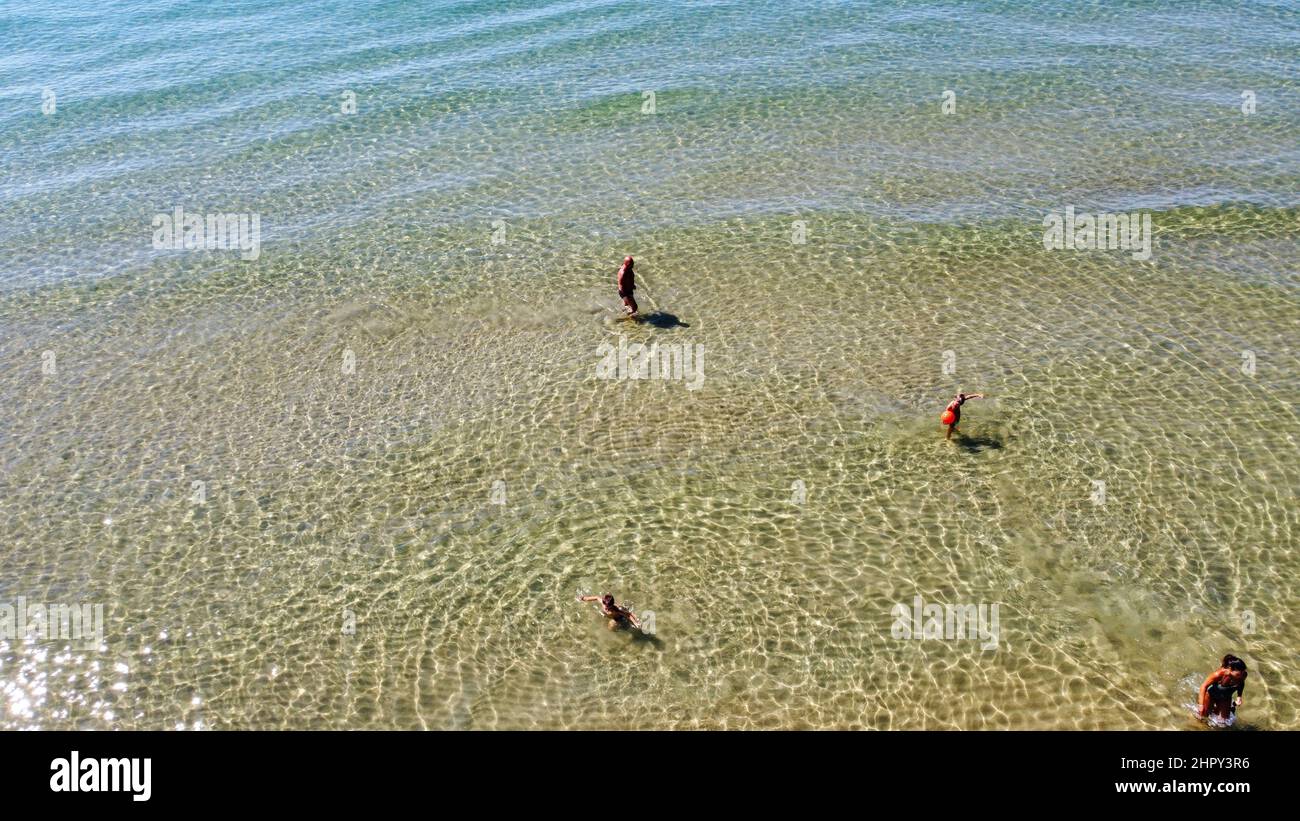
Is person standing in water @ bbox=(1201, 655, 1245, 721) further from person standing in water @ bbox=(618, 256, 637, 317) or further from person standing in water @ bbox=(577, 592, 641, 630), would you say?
person standing in water @ bbox=(618, 256, 637, 317)

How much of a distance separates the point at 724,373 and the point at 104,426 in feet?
44.0

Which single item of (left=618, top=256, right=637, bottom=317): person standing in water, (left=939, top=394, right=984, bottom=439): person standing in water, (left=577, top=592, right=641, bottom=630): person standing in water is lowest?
(left=577, top=592, right=641, bottom=630): person standing in water

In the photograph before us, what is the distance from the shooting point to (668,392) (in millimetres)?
21297

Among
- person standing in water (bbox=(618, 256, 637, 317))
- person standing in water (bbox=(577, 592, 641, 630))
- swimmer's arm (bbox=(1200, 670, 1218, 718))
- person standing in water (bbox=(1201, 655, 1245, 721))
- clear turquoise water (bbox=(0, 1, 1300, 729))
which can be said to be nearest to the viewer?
person standing in water (bbox=(1201, 655, 1245, 721))

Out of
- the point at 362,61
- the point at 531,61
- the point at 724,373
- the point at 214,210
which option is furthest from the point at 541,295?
the point at 362,61

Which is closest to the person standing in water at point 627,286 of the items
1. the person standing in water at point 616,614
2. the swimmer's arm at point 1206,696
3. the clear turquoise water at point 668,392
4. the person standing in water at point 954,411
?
the clear turquoise water at point 668,392

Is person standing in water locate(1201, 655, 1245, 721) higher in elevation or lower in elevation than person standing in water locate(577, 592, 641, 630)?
higher

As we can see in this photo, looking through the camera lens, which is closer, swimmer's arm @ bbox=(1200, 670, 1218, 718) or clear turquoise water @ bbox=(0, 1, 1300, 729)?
swimmer's arm @ bbox=(1200, 670, 1218, 718)

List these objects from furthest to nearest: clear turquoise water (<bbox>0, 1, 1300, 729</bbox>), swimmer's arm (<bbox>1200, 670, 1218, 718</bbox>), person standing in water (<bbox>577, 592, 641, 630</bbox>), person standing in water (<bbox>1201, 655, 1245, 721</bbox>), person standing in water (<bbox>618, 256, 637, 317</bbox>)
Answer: person standing in water (<bbox>618, 256, 637, 317</bbox>)
person standing in water (<bbox>577, 592, 641, 630</bbox>)
clear turquoise water (<bbox>0, 1, 1300, 729</bbox>)
swimmer's arm (<bbox>1200, 670, 1218, 718</bbox>)
person standing in water (<bbox>1201, 655, 1245, 721</bbox>)

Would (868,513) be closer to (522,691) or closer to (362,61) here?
(522,691)

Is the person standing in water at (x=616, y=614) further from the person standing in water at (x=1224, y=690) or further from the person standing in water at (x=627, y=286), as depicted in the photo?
the person standing in water at (x=627, y=286)

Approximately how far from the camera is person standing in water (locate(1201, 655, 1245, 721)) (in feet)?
42.1

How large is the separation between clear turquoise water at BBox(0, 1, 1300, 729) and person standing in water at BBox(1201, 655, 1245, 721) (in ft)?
1.43

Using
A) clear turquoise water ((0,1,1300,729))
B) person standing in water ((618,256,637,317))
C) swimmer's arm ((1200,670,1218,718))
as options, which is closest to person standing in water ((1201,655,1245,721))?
swimmer's arm ((1200,670,1218,718))
